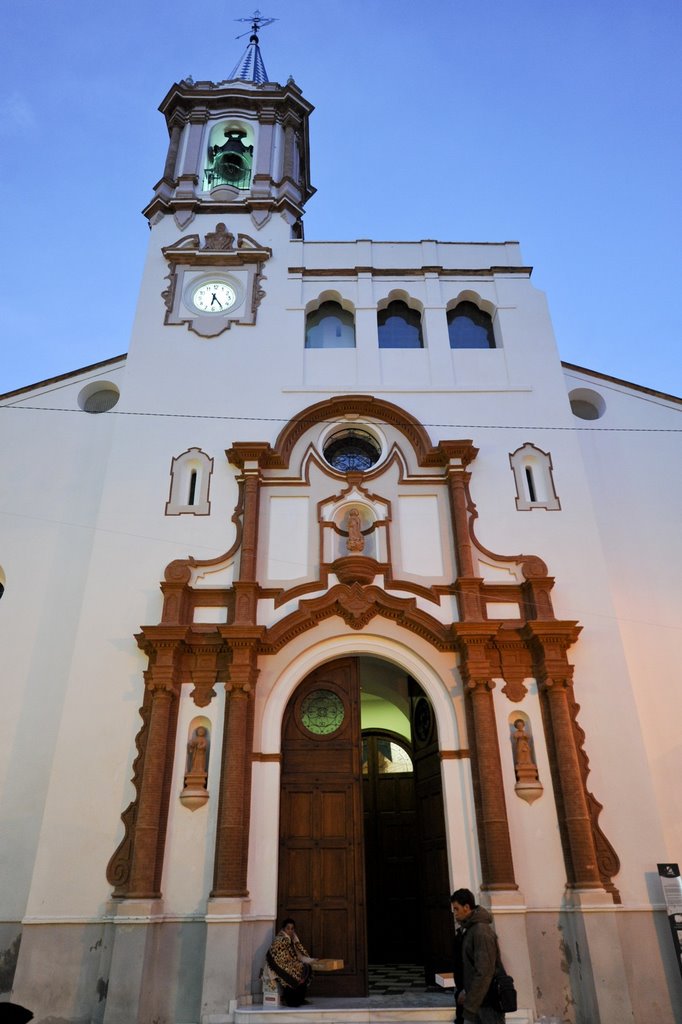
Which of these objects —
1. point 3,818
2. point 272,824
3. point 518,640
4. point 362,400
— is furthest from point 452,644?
point 3,818

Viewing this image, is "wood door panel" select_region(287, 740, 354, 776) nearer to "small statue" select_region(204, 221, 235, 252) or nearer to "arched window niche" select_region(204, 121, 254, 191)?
"small statue" select_region(204, 221, 235, 252)

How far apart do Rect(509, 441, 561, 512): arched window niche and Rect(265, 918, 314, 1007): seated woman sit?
7.29m

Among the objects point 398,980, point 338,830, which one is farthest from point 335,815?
point 398,980

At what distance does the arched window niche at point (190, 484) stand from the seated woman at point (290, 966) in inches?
252

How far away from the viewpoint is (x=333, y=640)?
11.2 meters

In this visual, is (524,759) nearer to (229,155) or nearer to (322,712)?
(322,712)

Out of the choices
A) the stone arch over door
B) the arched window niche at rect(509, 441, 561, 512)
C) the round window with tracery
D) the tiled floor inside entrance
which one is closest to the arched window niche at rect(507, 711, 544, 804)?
the stone arch over door

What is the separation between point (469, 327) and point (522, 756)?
28.3 ft

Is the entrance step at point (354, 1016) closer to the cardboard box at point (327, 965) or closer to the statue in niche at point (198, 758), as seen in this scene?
the cardboard box at point (327, 965)

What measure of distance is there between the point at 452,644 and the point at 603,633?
7.72 feet

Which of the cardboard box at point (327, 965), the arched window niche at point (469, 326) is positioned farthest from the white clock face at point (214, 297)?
the cardboard box at point (327, 965)

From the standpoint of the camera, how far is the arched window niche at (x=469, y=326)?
48.1ft

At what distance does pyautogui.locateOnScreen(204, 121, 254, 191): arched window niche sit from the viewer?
17203 millimetres

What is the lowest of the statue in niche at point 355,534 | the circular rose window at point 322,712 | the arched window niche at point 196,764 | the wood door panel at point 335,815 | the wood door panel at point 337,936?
the wood door panel at point 337,936
